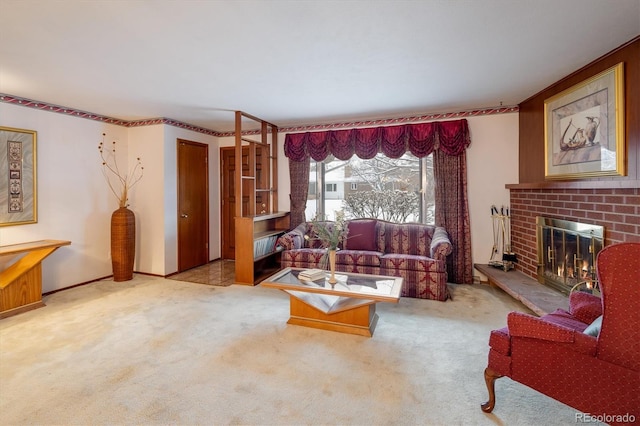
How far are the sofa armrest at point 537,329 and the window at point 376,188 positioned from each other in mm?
3165

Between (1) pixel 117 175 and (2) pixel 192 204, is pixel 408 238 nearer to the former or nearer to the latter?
(2) pixel 192 204

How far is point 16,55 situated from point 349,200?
13.4 ft

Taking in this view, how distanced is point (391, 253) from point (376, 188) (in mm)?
1138

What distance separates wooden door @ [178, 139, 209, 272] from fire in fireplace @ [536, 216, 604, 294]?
4.92 m

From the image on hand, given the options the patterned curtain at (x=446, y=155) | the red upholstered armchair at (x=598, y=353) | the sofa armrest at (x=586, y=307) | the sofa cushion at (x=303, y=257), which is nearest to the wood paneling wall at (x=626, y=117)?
the patterned curtain at (x=446, y=155)

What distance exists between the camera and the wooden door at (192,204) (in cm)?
502

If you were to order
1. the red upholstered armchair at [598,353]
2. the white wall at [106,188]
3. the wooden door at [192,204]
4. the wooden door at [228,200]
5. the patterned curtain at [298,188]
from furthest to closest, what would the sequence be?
the wooden door at [228,200] → the patterned curtain at [298,188] → the wooden door at [192,204] → the white wall at [106,188] → the red upholstered armchair at [598,353]

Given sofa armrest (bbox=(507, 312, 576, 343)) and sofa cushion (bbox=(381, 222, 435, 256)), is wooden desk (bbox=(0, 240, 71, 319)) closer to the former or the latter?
sofa cushion (bbox=(381, 222, 435, 256))

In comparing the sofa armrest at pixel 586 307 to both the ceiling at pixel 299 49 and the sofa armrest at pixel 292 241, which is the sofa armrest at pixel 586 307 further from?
the sofa armrest at pixel 292 241

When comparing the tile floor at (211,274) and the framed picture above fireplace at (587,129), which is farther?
the tile floor at (211,274)

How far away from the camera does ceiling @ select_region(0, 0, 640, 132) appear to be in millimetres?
1935

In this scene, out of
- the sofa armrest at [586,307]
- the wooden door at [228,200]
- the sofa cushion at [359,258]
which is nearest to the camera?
the sofa armrest at [586,307]

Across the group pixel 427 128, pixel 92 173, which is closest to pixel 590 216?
pixel 427 128

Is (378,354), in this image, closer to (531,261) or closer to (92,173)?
(531,261)
